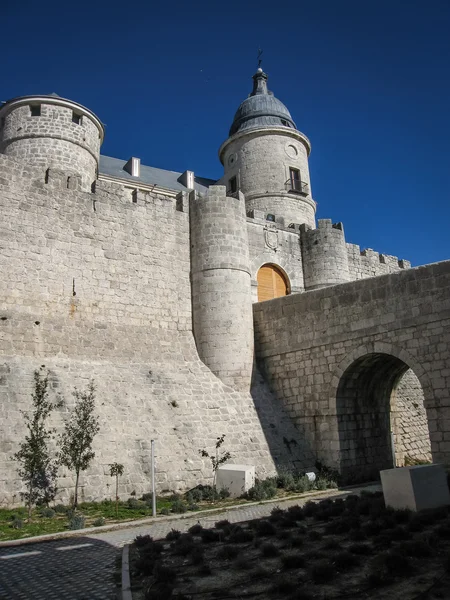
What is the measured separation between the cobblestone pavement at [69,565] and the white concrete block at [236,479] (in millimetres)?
2429

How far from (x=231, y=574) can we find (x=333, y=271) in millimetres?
15386

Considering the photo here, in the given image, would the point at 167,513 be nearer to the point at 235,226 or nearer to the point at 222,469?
the point at 222,469

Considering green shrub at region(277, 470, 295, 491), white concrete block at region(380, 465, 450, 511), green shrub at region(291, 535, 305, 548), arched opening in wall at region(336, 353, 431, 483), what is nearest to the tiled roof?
arched opening in wall at region(336, 353, 431, 483)

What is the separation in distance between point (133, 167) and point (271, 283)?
16064mm

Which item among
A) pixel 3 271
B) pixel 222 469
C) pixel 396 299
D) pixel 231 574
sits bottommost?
pixel 231 574

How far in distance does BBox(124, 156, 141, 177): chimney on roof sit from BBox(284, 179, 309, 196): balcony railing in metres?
11.2

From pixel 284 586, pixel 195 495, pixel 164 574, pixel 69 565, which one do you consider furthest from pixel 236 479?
pixel 284 586

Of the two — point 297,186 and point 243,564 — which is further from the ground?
point 297,186

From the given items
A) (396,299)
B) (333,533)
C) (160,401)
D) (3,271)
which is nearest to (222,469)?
(160,401)

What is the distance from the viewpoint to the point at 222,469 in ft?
39.5

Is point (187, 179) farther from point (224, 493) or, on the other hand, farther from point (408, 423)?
point (224, 493)

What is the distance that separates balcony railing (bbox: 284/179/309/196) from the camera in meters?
23.2

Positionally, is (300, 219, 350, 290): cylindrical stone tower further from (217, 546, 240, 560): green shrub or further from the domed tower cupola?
(217, 546, 240, 560): green shrub

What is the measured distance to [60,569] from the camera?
236 inches
